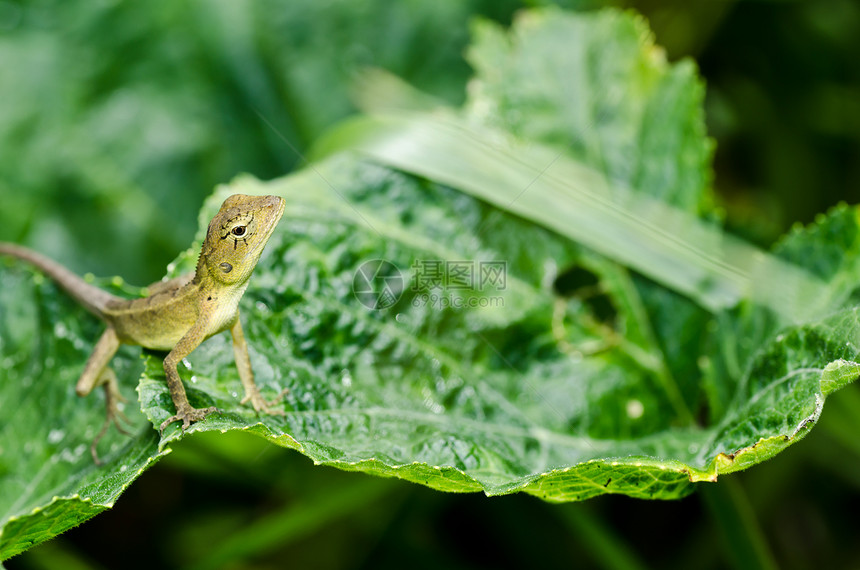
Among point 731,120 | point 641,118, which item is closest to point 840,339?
point 641,118

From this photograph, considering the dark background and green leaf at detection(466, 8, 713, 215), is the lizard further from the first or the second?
green leaf at detection(466, 8, 713, 215)

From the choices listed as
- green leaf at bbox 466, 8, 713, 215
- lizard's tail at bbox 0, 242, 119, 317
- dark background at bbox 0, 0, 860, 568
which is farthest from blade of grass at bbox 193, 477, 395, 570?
green leaf at bbox 466, 8, 713, 215

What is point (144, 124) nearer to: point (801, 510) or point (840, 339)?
point (840, 339)

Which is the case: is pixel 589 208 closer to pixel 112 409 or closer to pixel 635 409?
pixel 635 409

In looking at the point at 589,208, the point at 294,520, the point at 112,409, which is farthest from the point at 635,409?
the point at 112,409

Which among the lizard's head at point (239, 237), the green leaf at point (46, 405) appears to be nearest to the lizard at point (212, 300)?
the lizard's head at point (239, 237)

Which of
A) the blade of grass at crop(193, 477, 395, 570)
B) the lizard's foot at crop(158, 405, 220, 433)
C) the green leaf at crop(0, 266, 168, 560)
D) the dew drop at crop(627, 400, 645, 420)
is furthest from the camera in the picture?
the blade of grass at crop(193, 477, 395, 570)
